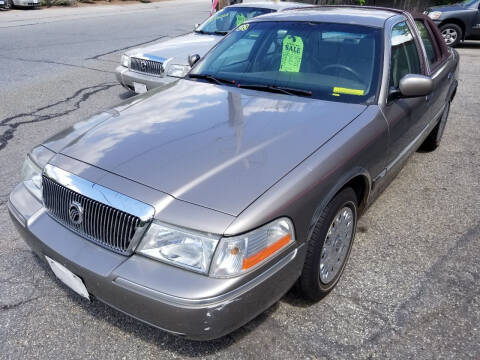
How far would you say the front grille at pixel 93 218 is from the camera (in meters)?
1.99

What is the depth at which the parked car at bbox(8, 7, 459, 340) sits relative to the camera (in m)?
1.87

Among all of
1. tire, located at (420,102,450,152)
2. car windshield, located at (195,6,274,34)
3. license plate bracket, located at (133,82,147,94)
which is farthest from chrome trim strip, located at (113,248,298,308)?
car windshield, located at (195,6,274,34)

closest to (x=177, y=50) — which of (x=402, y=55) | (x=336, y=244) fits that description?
(x=402, y=55)

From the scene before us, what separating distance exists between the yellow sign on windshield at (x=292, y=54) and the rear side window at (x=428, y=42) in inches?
59.2

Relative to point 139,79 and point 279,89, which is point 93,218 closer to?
point 279,89

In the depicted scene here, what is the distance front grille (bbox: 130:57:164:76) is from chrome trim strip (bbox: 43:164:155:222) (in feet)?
13.2

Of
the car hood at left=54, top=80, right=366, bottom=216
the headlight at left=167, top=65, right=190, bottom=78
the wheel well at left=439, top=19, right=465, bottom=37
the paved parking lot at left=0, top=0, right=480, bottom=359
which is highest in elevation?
the car hood at left=54, top=80, right=366, bottom=216

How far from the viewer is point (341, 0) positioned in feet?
54.6

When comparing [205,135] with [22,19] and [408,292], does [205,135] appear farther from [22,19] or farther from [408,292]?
[22,19]

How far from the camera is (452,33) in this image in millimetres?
12359

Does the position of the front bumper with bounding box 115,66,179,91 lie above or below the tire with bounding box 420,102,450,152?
above

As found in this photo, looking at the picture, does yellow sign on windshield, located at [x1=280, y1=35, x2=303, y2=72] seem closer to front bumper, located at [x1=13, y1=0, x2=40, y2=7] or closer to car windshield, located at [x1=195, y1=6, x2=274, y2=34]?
car windshield, located at [x1=195, y1=6, x2=274, y2=34]

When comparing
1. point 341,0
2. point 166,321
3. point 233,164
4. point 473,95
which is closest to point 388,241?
point 233,164

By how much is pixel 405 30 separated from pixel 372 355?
8.97 ft
